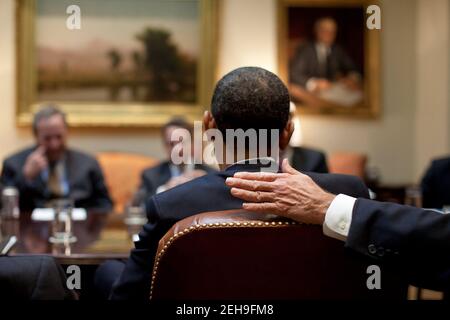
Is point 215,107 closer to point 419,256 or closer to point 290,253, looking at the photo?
point 290,253

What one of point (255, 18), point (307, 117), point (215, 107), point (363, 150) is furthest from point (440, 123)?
point (215, 107)

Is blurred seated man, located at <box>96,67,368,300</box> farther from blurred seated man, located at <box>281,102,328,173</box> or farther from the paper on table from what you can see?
blurred seated man, located at <box>281,102,328,173</box>

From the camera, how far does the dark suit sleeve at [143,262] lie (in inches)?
64.9

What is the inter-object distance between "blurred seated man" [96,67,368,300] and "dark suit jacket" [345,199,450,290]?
235mm

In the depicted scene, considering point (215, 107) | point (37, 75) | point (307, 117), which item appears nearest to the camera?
point (215, 107)

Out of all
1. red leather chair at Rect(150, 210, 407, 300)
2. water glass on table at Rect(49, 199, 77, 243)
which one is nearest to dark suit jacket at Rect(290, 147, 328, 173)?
water glass on table at Rect(49, 199, 77, 243)

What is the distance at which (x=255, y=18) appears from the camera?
254 inches

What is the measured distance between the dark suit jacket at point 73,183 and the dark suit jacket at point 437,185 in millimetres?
2072

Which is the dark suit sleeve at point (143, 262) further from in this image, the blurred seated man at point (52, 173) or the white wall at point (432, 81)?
the white wall at point (432, 81)

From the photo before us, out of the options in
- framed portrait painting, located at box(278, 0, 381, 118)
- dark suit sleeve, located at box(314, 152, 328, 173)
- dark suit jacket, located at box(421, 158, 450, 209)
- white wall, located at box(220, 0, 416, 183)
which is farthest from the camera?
framed portrait painting, located at box(278, 0, 381, 118)

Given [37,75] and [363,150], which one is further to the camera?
[363,150]

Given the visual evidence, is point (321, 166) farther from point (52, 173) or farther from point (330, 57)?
point (330, 57)

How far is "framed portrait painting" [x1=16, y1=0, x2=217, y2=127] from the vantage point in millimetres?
6121

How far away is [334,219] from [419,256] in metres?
0.20
